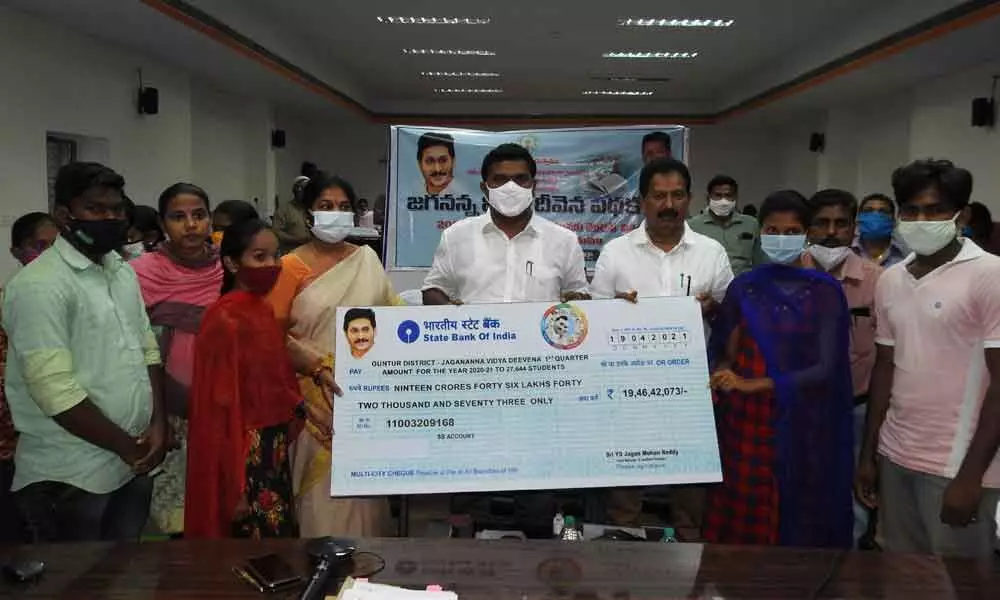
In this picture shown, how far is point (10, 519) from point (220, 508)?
755mm

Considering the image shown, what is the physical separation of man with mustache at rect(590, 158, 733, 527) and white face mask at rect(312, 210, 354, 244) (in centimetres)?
86

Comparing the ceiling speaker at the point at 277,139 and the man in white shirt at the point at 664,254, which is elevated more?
the ceiling speaker at the point at 277,139

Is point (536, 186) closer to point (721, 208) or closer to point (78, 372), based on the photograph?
A: point (721, 208)

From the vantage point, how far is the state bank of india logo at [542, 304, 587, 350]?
2178mm

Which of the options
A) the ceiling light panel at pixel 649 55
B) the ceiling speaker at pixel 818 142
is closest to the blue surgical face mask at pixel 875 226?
the ceiling light panel at pixel 649 55

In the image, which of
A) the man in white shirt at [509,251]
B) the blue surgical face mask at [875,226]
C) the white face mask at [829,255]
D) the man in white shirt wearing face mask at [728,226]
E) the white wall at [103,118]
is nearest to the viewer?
the man in white shirt at [509,251]

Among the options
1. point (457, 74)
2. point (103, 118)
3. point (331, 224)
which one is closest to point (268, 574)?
point (331, 224)

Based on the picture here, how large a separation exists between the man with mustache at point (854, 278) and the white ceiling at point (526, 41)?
390 cm

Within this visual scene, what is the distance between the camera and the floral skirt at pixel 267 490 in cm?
231

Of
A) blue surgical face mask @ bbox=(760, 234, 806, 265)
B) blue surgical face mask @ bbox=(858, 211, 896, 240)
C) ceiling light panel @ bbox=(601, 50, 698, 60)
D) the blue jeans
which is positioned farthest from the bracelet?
ceiling light panel @ bbox=(601, 50, 698, 60)

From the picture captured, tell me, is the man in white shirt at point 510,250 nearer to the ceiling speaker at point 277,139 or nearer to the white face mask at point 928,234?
the white face mask at point 928,234

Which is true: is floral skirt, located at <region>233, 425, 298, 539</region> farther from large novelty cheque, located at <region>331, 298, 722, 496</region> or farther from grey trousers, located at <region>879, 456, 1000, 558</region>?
grey trousers, located at <region>879, 456, 1000, 558</region>

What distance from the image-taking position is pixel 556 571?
1.54 m

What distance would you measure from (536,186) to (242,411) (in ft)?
7.66
